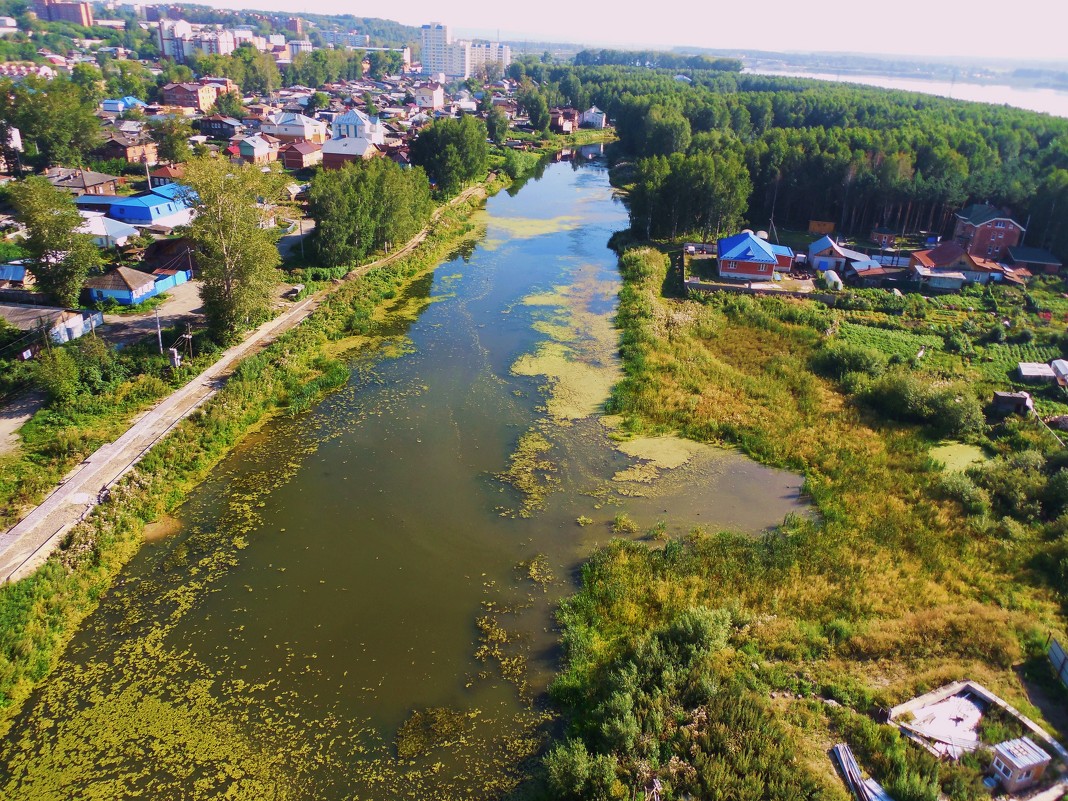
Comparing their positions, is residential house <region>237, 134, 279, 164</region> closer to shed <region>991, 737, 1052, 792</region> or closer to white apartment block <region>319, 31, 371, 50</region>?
shed <region>991, 737, 1052, 792</region>

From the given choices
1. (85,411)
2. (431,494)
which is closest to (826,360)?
(431,494)

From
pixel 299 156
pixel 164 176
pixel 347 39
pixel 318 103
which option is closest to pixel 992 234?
pixel 299 156

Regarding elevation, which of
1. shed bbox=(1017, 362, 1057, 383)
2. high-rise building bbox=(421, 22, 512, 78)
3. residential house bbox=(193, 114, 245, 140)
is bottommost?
shed bbox=(1017, 362, 1057, 383)

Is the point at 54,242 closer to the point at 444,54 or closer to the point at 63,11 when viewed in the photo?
the point at 63,11

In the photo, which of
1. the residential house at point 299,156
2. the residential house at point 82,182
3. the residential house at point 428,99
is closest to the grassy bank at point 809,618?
the residential house at point 82,182

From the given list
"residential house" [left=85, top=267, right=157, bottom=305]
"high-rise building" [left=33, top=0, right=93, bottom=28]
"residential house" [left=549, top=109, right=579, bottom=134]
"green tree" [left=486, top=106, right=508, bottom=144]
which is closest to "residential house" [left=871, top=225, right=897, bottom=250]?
"residential house" [left=85, top=267, right=157, bottom=305]

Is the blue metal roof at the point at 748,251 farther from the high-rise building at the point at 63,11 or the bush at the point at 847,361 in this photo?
the high-rise building at the point at 63,11
